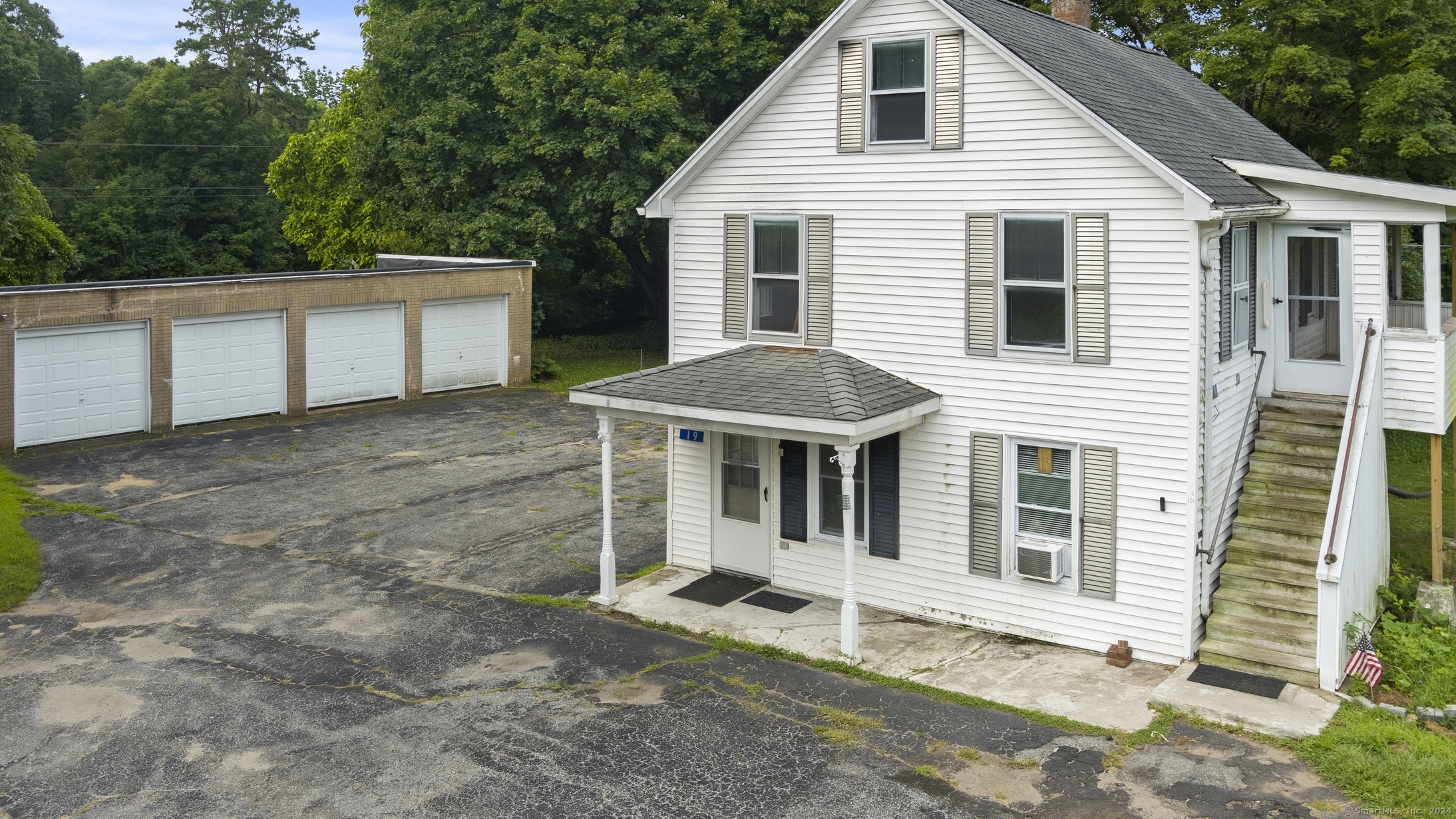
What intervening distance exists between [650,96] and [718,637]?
20.6 m

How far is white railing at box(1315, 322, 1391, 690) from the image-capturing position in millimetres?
11227

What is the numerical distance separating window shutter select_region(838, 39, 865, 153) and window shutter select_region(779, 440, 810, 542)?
3592 mm

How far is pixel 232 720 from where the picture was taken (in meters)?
10.8

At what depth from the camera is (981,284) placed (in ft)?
43.1

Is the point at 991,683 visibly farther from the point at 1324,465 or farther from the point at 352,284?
the point at 352,284

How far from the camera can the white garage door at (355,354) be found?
26.5 metres

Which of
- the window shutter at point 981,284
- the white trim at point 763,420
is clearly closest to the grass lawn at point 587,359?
the white trim at point 763,420

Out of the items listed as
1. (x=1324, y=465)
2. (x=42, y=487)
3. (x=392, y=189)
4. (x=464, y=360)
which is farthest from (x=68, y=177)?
(x=1324, y=465)

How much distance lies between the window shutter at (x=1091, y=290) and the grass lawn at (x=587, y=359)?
1882 centimetres

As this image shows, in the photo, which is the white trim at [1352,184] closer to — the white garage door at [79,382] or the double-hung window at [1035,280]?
the double-hung window at [1035,280]

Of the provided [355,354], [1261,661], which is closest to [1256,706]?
[1261,661]

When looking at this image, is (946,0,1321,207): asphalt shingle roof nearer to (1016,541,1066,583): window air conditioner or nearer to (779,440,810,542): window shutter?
(1016,541,1066,583): window air conditioner

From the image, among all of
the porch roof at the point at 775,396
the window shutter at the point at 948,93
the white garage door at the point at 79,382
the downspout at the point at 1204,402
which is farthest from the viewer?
the white garage door at the point at 79,382

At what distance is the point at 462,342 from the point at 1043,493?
19400 mm
